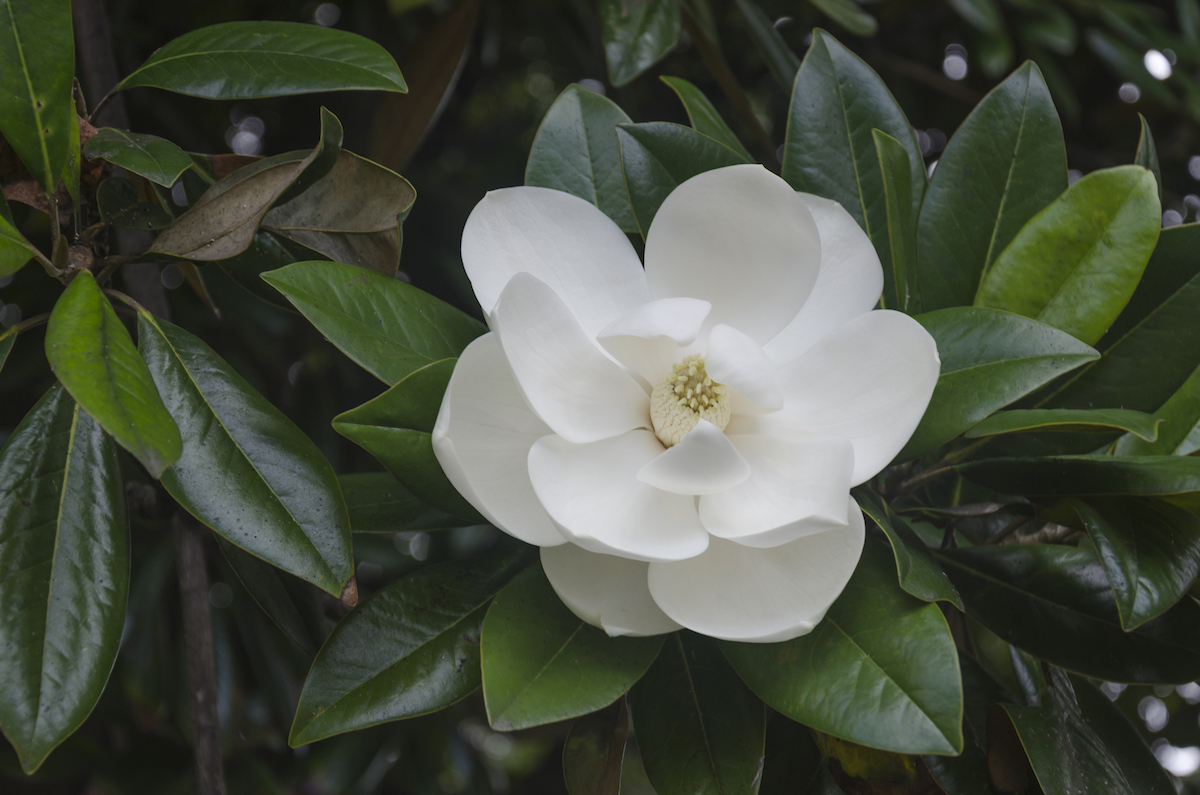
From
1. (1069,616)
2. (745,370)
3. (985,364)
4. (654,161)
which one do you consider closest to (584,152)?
(654,161)

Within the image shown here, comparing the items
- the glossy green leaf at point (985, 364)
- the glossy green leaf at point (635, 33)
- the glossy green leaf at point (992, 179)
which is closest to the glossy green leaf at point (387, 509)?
the glossy green leaf at point (985, 364)

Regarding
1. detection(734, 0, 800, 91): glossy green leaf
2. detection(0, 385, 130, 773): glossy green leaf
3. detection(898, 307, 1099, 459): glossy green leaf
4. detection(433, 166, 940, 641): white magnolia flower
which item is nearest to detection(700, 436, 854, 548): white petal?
detection(433, 166, 940, 641): white magnolia flower

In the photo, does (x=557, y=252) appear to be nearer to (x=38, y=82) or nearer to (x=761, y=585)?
(x=761, y=585)

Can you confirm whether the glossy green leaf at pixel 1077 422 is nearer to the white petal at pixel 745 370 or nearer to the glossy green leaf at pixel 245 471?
the white petal at pixel 745 370

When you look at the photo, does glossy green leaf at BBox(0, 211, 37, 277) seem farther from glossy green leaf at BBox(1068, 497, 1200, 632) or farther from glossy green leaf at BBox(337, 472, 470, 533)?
glossy green leaf at BBox(1068, 497, 1200, 632)

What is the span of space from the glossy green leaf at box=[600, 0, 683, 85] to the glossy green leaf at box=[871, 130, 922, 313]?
50 centimetres

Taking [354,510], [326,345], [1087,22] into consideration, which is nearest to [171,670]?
[326,345]

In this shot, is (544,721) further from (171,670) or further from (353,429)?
(171,670)

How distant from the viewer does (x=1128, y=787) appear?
0.81m

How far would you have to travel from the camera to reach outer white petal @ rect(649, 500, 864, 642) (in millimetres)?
608

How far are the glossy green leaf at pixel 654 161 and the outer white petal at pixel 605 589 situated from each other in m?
0.33

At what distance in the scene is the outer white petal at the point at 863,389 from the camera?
65cm

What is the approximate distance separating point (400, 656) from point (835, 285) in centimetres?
51

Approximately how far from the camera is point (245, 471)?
683mm
